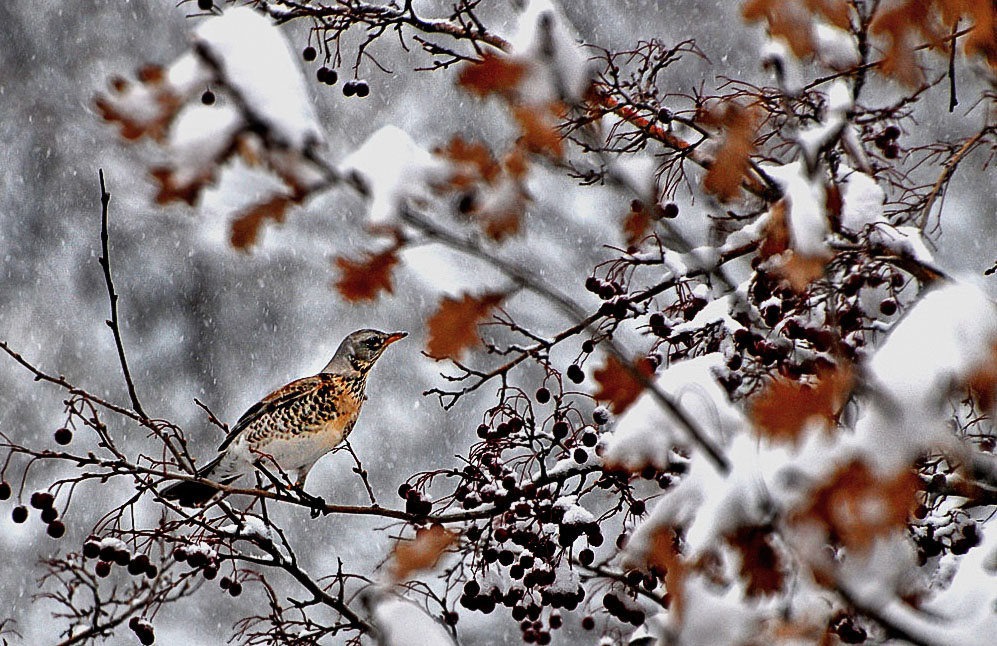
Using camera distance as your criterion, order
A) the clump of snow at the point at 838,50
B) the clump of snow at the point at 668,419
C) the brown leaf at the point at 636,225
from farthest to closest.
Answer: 1. the clump of snow at the point at 838,50
2. the brown leaf at the point at 636,225
3. the clump of snow at the point at 668,419

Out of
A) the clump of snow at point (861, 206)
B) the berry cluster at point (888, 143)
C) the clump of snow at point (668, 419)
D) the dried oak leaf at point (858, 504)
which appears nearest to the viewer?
the dried oak leaf at point (858, 504)

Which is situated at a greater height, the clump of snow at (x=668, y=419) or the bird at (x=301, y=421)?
the bird at (x=301, y=421)

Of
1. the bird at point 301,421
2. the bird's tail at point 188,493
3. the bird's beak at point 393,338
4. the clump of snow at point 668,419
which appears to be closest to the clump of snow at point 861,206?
the clump of snow at point 668,419

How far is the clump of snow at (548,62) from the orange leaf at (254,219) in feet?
1.06

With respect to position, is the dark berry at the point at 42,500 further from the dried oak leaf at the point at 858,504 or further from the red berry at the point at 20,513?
the dried oak leaf at the point at 858,504

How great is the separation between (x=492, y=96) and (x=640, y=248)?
186 cm

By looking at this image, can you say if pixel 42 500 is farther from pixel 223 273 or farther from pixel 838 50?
pixel 223 273

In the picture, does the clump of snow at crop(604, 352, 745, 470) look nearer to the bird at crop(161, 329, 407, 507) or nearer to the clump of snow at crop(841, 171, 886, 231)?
the clump of snow at crop(841, 171, 886, 231)

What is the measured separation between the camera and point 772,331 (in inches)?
108

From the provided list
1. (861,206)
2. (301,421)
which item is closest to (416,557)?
(861,206)

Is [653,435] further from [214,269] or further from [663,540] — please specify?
[214,269]

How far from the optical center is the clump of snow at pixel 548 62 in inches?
51.9

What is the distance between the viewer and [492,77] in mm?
1292

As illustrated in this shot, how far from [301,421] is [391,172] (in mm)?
3977
